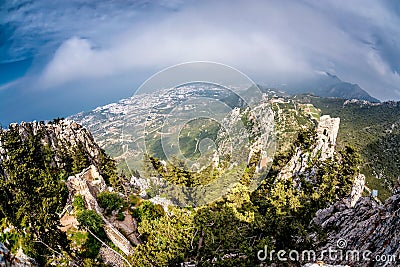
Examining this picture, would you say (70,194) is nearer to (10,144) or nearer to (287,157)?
(10,144)

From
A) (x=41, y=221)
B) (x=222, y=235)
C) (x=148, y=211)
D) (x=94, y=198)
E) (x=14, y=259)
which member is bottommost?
(x=222, y=235)

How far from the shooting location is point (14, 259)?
18.6 m

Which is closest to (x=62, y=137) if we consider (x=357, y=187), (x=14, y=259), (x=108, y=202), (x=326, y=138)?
(x=108, y=202)

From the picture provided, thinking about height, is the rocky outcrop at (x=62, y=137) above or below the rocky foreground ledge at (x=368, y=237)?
above

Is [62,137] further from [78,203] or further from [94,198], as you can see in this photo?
[78,203]

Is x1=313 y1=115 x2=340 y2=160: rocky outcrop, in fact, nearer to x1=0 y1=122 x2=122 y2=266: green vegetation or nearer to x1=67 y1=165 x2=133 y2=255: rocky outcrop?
x1=67 y1=165 x2=133 y2=255: rocky outcrop

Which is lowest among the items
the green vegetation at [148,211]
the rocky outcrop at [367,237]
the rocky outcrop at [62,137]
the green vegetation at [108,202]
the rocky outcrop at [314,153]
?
the rocky outcrop at [367,237]

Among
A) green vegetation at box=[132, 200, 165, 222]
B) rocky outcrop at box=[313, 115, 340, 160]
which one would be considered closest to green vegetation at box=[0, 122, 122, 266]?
green vegetation at box=[132, 200, 165, 222]

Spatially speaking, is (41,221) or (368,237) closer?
(368,237)

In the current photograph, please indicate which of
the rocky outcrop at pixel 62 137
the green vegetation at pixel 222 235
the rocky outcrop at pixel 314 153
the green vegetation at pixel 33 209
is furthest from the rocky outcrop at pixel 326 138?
the green vegetation at pixel 33 209

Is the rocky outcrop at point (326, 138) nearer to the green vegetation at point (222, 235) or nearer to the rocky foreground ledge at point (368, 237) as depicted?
the green vegetation at point (222, 235)

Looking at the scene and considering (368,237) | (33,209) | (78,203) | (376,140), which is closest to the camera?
(368,237)

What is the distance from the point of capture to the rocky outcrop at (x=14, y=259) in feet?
56.1

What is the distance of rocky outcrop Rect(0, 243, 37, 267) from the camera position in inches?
674
